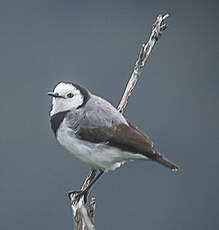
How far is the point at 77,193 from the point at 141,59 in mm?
450

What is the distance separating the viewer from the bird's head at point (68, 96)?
1474 mm

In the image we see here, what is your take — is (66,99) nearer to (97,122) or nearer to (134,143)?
(97,122)

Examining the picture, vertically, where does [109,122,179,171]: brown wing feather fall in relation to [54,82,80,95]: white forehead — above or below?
below

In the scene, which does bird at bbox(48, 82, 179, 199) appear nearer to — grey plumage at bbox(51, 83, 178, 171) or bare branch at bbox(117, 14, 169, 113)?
grey plumage at bbox(51, 83, 178, 171)

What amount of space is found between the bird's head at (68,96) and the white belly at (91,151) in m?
0.05

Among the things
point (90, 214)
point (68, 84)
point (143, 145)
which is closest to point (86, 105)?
point (68, 84)

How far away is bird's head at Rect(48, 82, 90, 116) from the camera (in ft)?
4.83

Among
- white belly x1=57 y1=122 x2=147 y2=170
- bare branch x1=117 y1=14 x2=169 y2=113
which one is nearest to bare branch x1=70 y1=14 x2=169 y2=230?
bare branch x1=117 y1=14 x2=169 y2=113

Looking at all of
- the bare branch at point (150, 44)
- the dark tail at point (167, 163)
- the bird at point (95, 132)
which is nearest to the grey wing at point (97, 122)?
the bird at point (95, 132)

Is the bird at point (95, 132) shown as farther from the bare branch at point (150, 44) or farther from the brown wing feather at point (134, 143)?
the bare branch at point (150, 44)

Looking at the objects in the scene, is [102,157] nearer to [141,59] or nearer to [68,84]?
[68,84]

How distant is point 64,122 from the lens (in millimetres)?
1490

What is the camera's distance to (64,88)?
148cm

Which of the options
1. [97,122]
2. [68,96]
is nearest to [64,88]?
[68,96]
